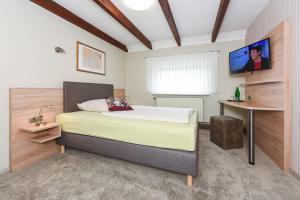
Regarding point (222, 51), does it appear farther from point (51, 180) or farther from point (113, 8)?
point (51, 180)

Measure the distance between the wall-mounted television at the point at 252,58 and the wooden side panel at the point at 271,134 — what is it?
809mm

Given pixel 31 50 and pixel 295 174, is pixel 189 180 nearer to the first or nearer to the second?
pixel 295 174

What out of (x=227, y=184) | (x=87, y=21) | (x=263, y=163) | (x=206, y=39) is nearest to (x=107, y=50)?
(x=87, y=21)

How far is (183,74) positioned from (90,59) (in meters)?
2.41

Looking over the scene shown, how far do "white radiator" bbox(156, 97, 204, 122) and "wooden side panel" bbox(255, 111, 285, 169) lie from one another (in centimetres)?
129

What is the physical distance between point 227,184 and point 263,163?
2.92 ft

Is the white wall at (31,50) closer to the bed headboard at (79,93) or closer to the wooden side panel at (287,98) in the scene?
the bed headboard at (79,93)

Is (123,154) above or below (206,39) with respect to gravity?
below

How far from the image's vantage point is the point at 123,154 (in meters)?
1.84

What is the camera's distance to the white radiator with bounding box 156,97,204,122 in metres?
3.74

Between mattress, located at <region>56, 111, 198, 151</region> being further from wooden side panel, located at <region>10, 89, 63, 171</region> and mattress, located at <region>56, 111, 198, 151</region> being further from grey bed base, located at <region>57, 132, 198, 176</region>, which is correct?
wooden side panel, located at <region>10, 89, 63, 171</region>

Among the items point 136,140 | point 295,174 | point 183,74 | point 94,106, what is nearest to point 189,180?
point 136,140

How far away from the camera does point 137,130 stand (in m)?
1.77

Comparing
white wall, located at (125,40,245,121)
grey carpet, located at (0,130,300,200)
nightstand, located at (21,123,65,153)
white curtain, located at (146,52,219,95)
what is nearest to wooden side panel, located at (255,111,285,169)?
grey carpet, located at (0,130,300,200)
